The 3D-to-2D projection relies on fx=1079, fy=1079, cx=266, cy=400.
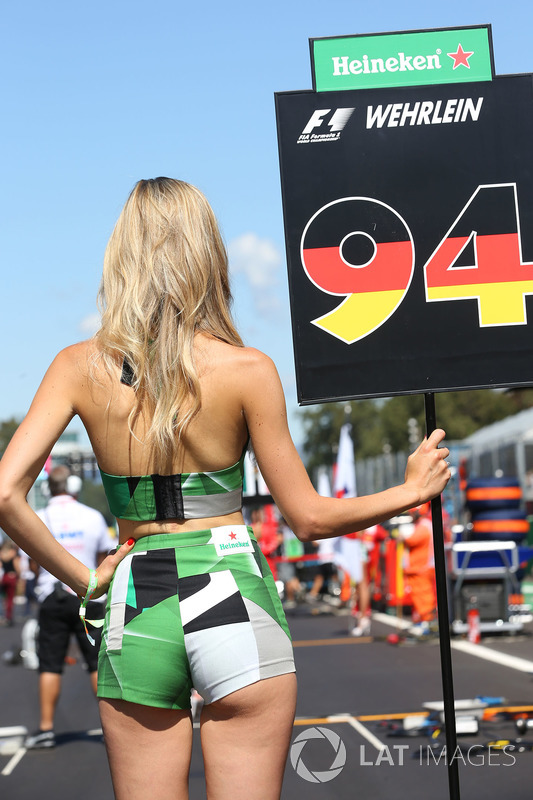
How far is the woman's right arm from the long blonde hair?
13 cm

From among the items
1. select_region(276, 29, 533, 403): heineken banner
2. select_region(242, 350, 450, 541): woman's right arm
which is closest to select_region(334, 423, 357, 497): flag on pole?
select_region(276, 29, 533, 403): heineken banner

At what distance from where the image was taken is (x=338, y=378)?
11.2ft

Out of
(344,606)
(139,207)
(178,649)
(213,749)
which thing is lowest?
(344,606)

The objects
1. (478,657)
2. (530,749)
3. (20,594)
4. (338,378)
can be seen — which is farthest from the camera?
(20,594)

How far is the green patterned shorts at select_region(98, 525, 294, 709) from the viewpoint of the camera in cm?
228

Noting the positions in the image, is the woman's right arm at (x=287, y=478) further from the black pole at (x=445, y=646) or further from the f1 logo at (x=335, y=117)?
the f1 logo at (x=335, y=117)

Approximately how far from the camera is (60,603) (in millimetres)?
7645

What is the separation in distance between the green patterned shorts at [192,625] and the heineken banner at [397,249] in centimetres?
116

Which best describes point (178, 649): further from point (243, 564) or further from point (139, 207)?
point (139, 207)

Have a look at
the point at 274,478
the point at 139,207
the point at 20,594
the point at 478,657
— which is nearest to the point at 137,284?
the point at 139,207

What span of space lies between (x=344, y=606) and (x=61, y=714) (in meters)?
11.9

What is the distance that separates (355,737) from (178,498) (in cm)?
523

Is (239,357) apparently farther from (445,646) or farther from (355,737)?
(355,737)

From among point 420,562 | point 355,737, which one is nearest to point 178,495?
point 355,737
